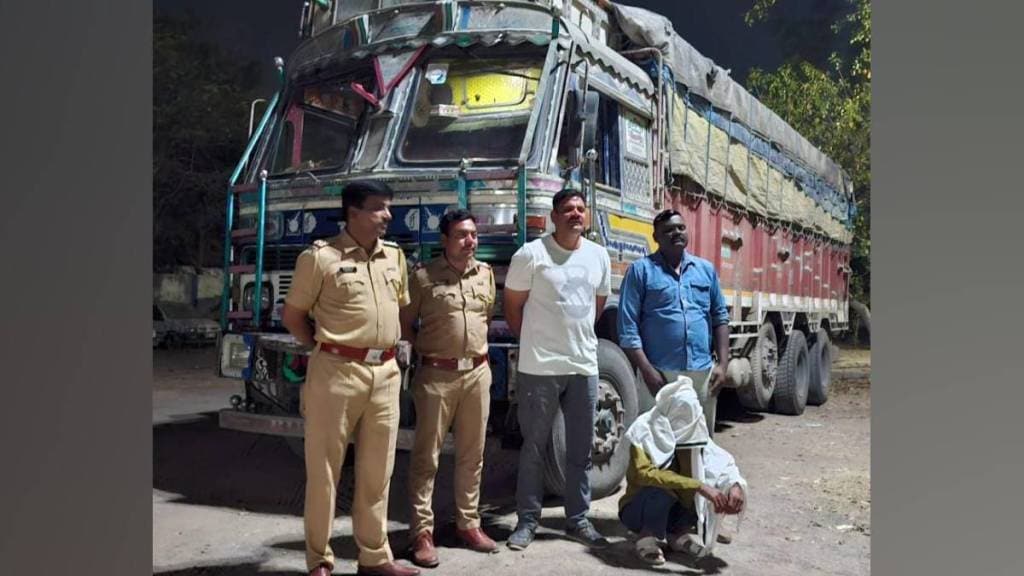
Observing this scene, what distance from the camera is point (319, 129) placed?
435cm

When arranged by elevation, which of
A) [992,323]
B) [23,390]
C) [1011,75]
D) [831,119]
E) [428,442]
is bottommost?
[428,442]

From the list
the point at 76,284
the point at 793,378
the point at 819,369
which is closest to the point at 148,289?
the point at 76,284

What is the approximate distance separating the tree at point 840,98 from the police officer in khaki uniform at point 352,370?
173 centimetres

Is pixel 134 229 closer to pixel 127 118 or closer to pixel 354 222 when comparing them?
pixel 127 118

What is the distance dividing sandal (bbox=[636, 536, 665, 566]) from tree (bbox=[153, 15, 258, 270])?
2349mm

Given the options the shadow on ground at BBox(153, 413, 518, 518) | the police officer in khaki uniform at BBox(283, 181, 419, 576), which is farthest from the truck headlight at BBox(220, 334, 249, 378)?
the police officer in khaki uniform at BBox(283, 181, 419, 576)

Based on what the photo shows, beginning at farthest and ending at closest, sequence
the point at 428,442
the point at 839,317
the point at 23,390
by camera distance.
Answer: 1. the point at 839,317
2. the point at 428,442
3. the point at 23,390

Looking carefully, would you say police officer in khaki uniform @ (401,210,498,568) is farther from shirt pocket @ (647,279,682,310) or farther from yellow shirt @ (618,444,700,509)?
shirt pocket @ (647,279,682,310)

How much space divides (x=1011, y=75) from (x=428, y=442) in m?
2.14

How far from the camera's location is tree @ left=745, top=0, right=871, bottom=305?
420cm

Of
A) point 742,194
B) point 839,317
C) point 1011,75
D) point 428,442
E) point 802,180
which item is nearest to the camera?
point 1011,75

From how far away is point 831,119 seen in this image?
5984 mm

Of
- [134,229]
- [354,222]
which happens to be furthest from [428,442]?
[134,229]

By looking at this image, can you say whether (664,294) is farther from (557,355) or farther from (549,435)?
(549,435)
